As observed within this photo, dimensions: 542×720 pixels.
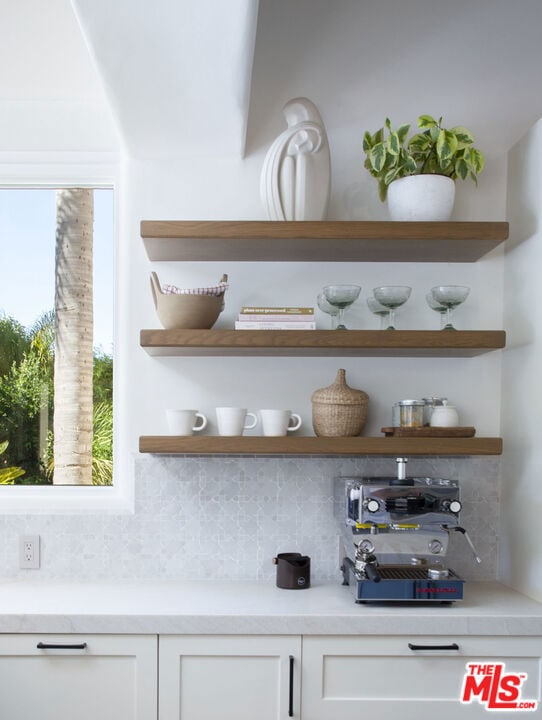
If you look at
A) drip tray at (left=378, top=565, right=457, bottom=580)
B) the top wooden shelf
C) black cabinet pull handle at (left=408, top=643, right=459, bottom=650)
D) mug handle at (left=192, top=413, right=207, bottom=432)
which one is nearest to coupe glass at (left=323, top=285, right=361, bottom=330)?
the top wooden shelf

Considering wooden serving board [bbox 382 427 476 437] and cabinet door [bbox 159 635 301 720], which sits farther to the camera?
wooden serving board [bbox 382 427 476 437]

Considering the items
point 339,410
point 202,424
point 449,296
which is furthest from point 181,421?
point 449,296

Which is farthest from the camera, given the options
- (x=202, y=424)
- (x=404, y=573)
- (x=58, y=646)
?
(x=202, y=424)

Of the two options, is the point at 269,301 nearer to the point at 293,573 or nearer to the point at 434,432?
the point at 434,432

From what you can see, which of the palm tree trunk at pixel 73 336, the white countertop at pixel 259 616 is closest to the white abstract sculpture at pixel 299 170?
the palm tree trunk at pixel 73 336

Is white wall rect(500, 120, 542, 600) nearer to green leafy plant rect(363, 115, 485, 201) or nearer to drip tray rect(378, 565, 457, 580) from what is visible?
green leafy plant rect(363, 115, 485, 201)

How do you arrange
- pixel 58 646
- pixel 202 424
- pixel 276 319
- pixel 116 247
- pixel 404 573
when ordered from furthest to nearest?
1. pixel 116 247
2. pixel 202 424
3. pixel 276 319
4. pixel 404 573
5. pixel 58 646

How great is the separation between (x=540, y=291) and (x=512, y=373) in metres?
0.33

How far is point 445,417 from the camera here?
7.73 feet

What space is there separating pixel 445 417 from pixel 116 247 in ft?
4.50

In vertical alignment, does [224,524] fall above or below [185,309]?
below

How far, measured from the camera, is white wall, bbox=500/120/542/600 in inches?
88.1

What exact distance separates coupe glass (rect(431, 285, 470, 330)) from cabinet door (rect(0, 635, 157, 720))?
1.40 metres

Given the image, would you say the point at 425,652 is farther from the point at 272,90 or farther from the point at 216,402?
the point at 272,90
